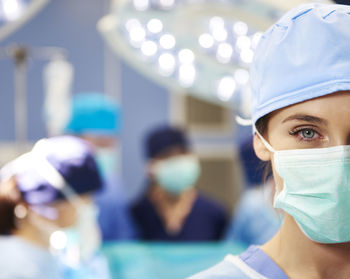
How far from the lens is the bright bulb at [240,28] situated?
134cm

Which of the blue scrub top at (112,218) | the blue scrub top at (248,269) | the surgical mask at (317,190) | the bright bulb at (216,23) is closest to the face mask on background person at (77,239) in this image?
the blue scrub top at (112,218)

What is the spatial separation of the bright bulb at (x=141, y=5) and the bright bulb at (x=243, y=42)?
1.04ft

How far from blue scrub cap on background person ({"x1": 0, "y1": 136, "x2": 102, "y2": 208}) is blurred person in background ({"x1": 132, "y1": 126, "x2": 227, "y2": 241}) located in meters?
0.68

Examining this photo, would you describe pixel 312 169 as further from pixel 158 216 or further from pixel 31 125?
pixel 31 125

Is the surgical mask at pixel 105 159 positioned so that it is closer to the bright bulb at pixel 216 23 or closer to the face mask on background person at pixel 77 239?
the face mask on background person at pixel 77 239

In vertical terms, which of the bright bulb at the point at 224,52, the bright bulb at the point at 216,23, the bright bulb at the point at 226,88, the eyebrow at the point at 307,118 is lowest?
the eyebrow at the point at 307,118

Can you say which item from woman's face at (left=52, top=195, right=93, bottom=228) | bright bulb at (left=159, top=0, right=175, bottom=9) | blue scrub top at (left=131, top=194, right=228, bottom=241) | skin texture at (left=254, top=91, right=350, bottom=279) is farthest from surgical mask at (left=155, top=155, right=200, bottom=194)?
skin texture at (left=254, top=91, right=350, bottom=279)

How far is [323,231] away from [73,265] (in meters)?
1.31

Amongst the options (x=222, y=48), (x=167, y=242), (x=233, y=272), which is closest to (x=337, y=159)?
(x=233, y=272)

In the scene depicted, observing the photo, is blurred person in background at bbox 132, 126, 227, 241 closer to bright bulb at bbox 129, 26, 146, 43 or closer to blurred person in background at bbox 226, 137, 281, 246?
blurred person in background at bbox 226, 137, 281, 246

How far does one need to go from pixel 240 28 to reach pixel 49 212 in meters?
0.90

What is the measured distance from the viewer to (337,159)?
27.9 inches

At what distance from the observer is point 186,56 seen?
1461mm

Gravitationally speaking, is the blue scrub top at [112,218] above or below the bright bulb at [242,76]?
below
